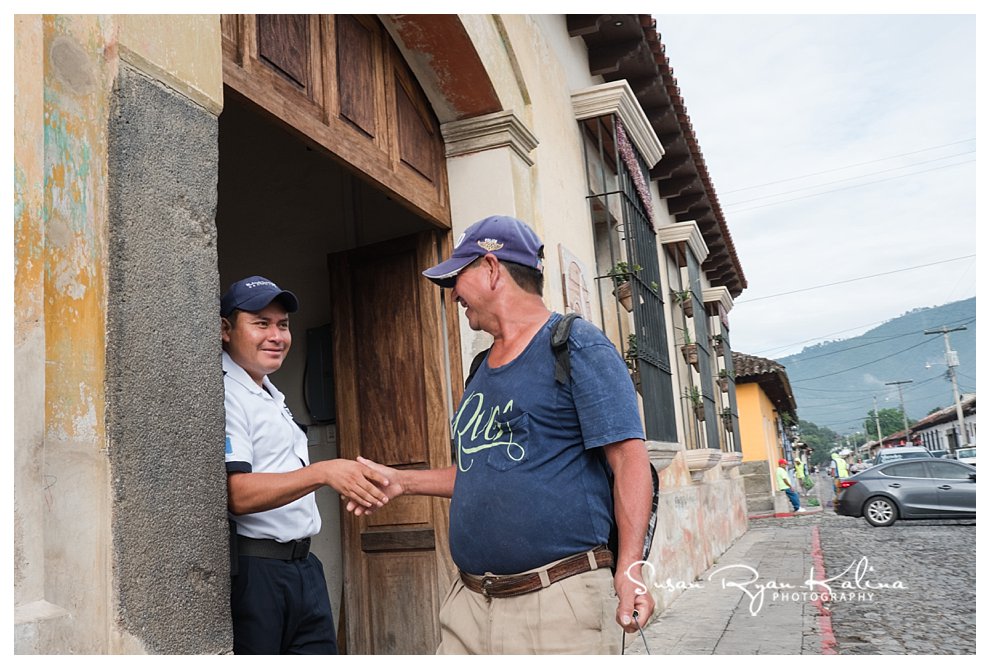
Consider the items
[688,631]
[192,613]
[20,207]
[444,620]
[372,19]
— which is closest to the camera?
[20,207]

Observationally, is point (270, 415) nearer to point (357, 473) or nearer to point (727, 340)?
point (357, 473)

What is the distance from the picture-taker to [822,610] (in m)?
6.96

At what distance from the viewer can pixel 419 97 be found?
4703 mm

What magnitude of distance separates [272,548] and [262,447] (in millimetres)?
309

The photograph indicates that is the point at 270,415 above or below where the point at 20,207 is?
below

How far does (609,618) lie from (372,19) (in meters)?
3.30

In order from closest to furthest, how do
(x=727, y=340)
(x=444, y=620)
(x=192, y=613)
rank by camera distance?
1. (x=192, y=613)
2. (x=444, y=620)
3. (x=727, y=340)

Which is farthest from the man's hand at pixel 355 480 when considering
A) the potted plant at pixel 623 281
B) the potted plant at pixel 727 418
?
the potted plant at pixel 727 418

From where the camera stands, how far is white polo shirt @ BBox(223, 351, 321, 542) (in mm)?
2443

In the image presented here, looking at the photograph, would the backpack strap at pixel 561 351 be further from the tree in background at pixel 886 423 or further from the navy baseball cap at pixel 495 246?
the tree in background at pixel 886 423

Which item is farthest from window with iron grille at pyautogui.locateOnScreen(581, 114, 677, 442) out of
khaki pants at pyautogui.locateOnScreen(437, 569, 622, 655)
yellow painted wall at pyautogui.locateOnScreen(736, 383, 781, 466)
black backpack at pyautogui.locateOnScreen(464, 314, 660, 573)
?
yellow painted wall at pyautogui.locateOnScreen(736, 383, 781, 466)

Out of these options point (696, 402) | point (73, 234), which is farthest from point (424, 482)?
point (696, 402)

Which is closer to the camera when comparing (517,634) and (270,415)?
(517,634)
